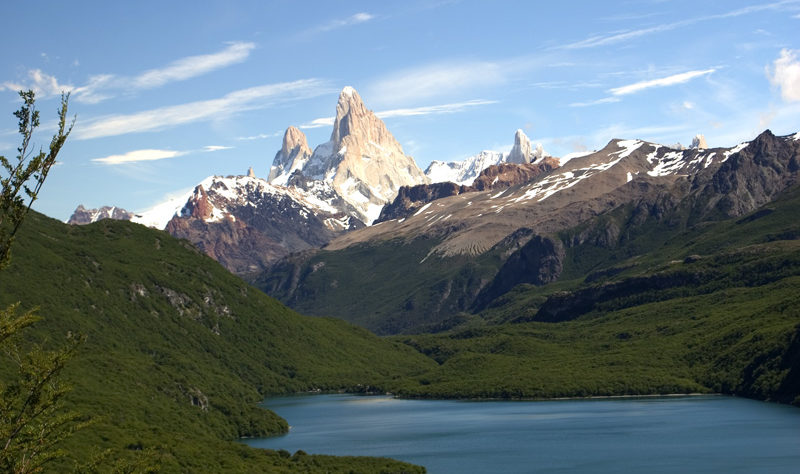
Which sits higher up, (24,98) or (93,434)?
(24,98)

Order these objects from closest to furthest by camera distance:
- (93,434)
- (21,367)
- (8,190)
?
(8,190)
(21,367)
(93,434)

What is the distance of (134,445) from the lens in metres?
190

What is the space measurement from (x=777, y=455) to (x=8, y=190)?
185 meters

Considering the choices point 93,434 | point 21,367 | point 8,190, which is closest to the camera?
point 8,190

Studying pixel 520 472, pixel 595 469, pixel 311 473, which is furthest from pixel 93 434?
pixel 595 469

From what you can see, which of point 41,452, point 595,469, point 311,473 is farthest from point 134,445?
point 41,452

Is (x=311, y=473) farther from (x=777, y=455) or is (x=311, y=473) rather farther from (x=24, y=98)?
(x=24, y=98)

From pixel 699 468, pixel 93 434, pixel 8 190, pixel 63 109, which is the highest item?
pixel 63 109

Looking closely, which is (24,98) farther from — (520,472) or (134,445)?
(520,472)

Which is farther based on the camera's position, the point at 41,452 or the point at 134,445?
the point at 134,445

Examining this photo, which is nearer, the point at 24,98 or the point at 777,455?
the point at 24,98

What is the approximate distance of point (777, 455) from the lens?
199750 mm

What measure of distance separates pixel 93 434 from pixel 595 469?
9831cm

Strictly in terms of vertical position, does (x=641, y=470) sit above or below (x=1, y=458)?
below
